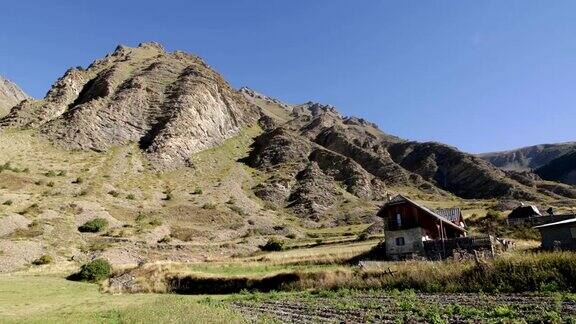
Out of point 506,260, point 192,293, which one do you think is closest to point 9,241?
point 192,293

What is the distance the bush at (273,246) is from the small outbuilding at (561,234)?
39113 mm

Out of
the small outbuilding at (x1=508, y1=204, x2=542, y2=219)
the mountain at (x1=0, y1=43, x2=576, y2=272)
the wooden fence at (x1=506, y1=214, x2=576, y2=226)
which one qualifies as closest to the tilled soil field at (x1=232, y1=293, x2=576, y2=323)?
the mountain at (x1=0, y1=43, x2=576, y2=272)

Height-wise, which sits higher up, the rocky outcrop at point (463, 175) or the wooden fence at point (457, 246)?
the rocky outcrop at point (463, 175)

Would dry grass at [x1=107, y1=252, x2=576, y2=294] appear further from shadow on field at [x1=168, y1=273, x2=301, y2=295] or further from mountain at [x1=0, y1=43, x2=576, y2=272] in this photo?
mountain at [x1=0, y1=43, x2=576, y2=272]

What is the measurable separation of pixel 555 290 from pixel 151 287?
3266 centimetres

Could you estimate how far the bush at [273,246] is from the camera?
7512 cm

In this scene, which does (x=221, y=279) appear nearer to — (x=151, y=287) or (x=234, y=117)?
(x=151, y=287)

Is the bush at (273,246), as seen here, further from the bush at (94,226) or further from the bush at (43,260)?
the bush at (43,260)

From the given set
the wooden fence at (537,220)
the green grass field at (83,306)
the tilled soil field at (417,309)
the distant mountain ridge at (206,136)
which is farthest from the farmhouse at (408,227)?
the distant mountain ridge at (206,136)

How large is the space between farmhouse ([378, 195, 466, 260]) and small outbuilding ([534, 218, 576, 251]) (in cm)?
1060

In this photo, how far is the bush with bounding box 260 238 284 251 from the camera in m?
75.1

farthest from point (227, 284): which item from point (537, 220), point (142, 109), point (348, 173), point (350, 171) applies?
point (142, 109)

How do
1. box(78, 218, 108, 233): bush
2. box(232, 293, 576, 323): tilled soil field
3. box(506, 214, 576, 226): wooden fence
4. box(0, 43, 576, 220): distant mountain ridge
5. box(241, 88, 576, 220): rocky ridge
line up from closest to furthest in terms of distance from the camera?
box(232, 293, 576, 323): tilled soil field, box(78, 218, 108, 233): bush, box(506, 214, 576, 226): wooden fence, box(241, 88, 576, 220): rocky ridge, box(0, 43, 576, 220): distant mountain ridge

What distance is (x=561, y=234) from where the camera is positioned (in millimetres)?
46438
